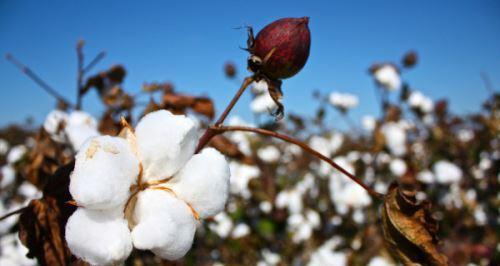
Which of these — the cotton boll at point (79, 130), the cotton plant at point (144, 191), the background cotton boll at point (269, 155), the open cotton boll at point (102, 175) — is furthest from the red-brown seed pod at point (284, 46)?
the background cotton boll at point (269, 155)

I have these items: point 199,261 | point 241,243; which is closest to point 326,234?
point 241,243

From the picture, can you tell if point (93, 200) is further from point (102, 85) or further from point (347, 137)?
point (347, 137)

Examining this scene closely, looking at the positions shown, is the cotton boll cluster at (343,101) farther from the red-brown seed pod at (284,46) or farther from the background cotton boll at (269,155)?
the red-brown seed pod at (284,46)

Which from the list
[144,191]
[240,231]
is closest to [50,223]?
[144,191]

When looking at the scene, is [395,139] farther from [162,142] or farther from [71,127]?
[162,142]

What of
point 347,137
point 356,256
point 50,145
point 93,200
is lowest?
point 347,137

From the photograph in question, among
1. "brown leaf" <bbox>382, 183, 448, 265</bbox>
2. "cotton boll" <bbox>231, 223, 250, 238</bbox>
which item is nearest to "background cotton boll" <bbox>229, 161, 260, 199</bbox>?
"cotton boll" <bbox>231, 223, 250, 238</bbox>

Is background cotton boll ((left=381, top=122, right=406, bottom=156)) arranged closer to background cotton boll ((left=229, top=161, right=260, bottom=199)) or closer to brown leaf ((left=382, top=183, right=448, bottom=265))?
background cotton boll ((left=229, top=161, right=260, bottom=199))
